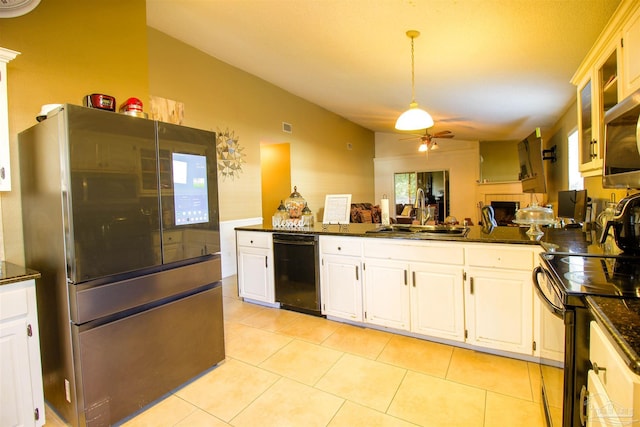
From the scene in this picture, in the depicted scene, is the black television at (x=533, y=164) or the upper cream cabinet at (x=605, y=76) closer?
the upper cream cabinet at (x=605, y=76)

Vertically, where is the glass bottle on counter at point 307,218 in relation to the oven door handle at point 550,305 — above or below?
above

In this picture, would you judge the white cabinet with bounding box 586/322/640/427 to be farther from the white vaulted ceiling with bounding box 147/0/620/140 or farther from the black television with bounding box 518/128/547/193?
the black television with bounding box 518/128/547/193

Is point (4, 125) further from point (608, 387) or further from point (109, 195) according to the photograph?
point (608, 387)

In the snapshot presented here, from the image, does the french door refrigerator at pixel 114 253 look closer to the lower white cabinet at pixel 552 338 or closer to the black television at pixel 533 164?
the lower white cabinet at pixel 552 338

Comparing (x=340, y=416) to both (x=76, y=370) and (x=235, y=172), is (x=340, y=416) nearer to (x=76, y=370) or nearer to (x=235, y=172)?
(x=76, y=370)

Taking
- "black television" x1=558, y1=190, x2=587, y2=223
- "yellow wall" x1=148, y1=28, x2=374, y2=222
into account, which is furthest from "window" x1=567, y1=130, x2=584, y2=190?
"yellow wall" x1=148, y1=28, x2=374, y2=222

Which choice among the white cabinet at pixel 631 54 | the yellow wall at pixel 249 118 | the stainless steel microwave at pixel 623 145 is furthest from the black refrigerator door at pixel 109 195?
the yellow wall at pixel 249 118

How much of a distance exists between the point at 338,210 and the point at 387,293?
49.2 inches

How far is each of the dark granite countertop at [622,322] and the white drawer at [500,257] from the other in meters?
1.13

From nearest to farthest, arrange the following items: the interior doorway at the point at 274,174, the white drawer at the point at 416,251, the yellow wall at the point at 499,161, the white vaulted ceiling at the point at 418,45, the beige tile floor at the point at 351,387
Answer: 1. the beige tile floor at the point at 351,387
2. the white drawer at the point at 416,251
3. the white vaulted ceiling at the point at 418,45
4. the interior doorway at the point at 274,174
5. the yellow wall at the point at 499,161

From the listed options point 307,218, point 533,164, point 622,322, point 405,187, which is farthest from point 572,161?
point 405,187

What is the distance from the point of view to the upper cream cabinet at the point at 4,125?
1.71m

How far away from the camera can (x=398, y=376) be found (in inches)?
80.4

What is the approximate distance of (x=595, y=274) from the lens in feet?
4.13
